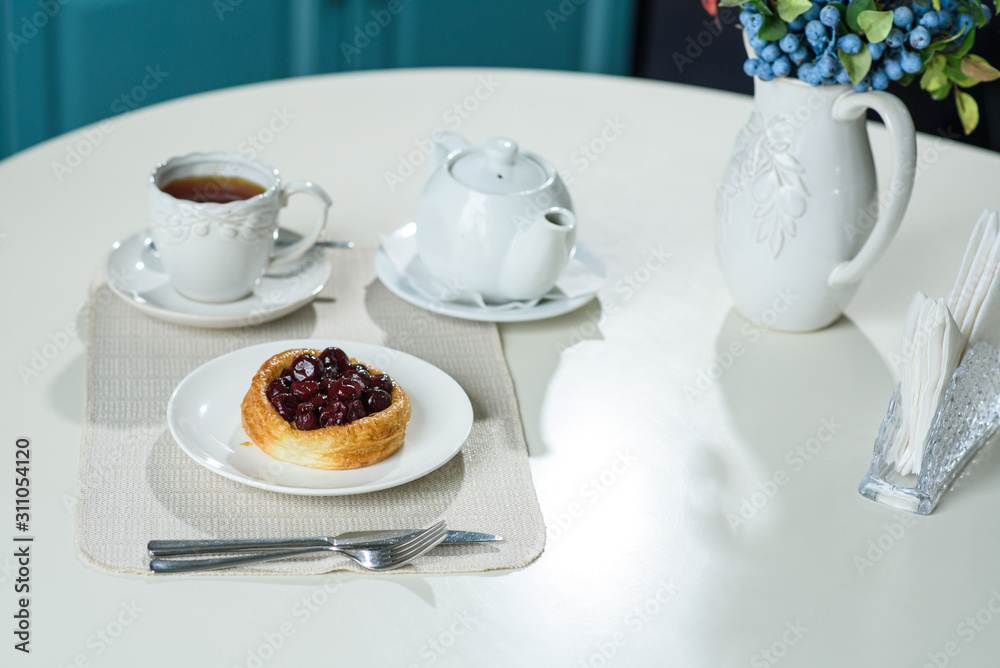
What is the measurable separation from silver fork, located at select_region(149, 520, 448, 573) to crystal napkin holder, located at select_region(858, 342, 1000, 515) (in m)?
0.40

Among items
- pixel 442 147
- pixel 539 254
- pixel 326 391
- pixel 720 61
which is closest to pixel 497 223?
pixel 539 254

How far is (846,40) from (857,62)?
1.0 inches

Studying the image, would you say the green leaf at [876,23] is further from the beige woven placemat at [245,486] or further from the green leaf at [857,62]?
the beige woven placemat at [245,486]

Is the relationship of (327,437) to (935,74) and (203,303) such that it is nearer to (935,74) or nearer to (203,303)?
(203,303)

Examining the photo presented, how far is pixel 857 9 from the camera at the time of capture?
0.92m

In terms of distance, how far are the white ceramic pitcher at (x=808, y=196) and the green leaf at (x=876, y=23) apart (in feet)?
0.22

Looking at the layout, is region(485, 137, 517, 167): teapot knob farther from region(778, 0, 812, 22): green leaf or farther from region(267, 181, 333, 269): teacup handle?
region(778, 0, 812, 22): green leaf

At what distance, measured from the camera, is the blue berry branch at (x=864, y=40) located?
→ 2.98 feet

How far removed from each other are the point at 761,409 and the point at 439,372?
332 mm

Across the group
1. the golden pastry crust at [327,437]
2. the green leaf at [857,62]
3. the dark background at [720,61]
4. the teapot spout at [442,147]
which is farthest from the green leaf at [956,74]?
the dark background at [720,61]

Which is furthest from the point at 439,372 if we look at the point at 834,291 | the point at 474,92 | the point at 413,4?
the point at 413,4

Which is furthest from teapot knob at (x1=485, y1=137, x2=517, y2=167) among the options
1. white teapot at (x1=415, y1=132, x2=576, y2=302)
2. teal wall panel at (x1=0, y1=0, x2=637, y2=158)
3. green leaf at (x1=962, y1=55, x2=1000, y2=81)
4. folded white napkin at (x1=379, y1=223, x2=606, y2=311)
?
teal wall panel at (x1=0, y1=0, x2=637, y2=158)

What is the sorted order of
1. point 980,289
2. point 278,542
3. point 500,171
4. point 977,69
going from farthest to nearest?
point 500,171
point 977,69
point 980,289
point 278,542

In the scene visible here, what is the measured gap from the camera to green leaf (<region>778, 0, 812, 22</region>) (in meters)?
0.90
